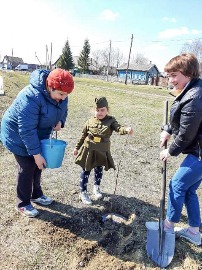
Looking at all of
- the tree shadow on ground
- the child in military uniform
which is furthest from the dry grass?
the child in military uniform

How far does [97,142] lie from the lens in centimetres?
343

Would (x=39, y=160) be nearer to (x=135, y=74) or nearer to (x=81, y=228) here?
(x=81, y=228)

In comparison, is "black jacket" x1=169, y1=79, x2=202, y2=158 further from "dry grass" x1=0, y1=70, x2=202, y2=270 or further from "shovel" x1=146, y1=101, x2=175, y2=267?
"dry grass" x1=0, y1=70, x2=202, y2=270

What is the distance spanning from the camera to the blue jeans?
2596 millimetres

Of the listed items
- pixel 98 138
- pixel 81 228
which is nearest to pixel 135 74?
pixel 98 138

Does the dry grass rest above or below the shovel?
below

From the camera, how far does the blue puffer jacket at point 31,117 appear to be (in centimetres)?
271

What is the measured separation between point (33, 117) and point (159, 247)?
65.7 inches

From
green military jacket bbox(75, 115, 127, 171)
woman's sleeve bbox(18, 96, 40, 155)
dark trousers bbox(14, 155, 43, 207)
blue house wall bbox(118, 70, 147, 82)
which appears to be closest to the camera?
woman's sleeve bbox(18, 96, 40, 155)

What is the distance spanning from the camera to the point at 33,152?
Answer: 2.81 meters

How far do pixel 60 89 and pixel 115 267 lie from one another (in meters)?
1.68

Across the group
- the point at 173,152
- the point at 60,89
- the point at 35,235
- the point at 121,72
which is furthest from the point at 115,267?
the point at 121,72

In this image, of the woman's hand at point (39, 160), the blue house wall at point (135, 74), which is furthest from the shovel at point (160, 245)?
the blue house wall at point (135, 74)

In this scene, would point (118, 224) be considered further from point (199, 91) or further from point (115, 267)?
point (199, 91)
